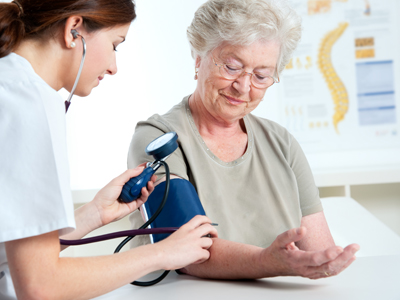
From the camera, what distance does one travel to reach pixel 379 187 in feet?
10.8

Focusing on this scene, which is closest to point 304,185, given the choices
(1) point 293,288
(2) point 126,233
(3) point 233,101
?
(3) point 233,101

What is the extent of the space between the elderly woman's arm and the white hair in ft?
2.29

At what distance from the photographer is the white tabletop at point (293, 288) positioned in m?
0.92

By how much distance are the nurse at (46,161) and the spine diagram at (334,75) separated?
2.50 m

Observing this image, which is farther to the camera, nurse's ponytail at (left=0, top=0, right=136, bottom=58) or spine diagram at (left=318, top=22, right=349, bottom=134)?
spine diagram at (left=318, top=22, right=349, bottom=134)

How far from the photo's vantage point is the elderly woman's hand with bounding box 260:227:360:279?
2.94 ft

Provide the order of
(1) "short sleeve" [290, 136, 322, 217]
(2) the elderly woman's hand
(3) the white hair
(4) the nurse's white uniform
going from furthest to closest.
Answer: (1) "short sleeve" [290, 136, 322, 217] → (3) the white hair → (2) the elderly woman's hand → (4) the nurse's white uniform

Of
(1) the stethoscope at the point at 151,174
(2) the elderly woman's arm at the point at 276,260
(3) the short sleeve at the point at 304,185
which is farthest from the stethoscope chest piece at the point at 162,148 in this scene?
(3) the short sleeve at the point at 304,185

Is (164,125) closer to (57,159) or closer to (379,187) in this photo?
(57,159)

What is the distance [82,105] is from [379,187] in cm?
228

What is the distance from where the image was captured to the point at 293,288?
38.6 inches

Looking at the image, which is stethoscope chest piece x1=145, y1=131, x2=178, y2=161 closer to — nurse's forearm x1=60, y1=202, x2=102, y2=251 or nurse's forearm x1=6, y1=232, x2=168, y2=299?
nurse's forearm x1=60, y1=202, x2=102, y2=251

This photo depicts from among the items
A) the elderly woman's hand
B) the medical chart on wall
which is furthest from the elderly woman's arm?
the medical chart on wall

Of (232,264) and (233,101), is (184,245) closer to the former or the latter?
(232,264)
